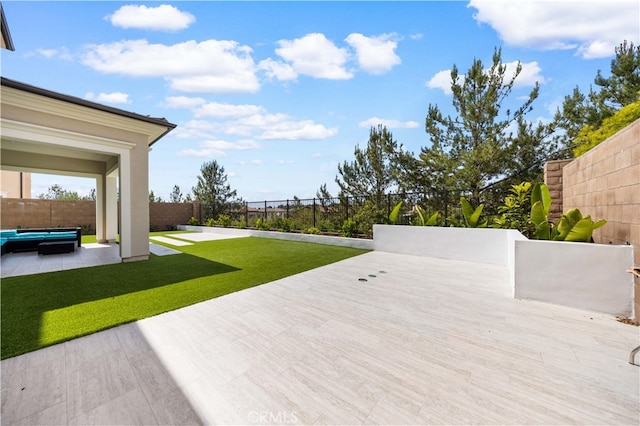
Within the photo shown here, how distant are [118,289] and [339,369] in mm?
4373

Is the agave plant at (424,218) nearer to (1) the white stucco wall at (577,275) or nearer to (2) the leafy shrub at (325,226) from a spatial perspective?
(1) the white stucco wall at (577,275)

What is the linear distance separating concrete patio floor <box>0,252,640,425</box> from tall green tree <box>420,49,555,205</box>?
7927mm

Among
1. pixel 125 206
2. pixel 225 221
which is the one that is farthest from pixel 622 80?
pixel 225 221

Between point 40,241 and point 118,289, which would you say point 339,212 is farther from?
point 40,241

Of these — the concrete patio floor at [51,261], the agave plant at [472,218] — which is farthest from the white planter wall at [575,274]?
the concrete patio floor at [51,261]

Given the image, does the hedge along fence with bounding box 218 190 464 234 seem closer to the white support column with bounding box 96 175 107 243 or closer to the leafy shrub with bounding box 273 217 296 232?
the leafy shrub with bounding box 273 217 296 232

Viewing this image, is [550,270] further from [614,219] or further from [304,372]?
[304,372]

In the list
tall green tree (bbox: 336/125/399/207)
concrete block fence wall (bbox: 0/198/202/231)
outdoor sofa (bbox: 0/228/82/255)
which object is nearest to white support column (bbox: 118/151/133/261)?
outdoor sofa (bbox: 0/228/82/255)

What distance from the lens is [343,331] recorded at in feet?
10.0

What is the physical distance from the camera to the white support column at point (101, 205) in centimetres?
1068

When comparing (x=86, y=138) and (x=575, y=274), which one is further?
(x=86, y=138)

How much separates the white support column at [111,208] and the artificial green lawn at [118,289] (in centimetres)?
491

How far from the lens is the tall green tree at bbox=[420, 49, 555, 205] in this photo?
10391mm

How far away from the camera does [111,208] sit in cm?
1080
